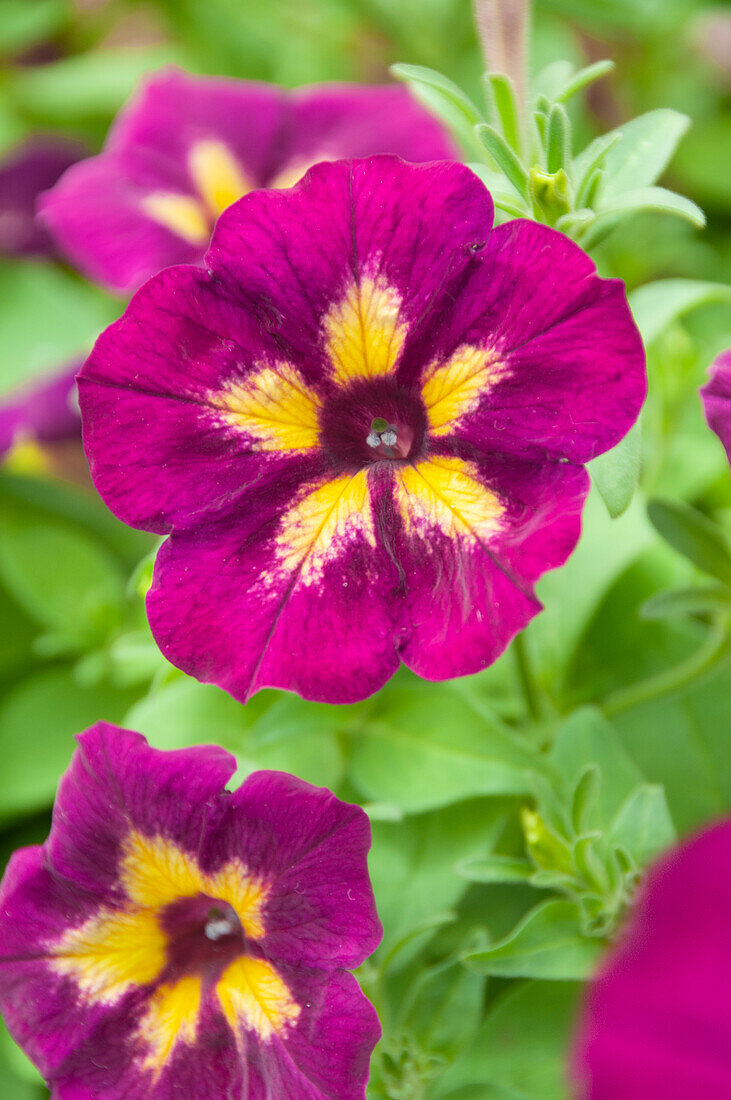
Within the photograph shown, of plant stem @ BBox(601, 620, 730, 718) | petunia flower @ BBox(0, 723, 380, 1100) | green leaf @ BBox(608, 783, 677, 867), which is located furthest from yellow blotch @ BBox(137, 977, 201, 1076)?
plant stem @ BBox(601, 620, 730, 718)

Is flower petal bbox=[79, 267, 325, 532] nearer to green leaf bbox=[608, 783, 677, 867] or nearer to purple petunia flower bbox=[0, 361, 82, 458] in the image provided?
green leaf bbox=[608, 783, 677, 867]

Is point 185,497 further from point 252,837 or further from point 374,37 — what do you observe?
point 374,37

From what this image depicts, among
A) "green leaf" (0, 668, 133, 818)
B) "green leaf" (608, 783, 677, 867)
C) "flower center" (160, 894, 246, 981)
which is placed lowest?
Result: "green leaf" (0, 668, 133, 818)

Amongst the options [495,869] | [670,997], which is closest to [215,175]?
[495,869]

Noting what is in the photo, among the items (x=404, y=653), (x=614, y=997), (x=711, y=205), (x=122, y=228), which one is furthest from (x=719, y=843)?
(x=711, y=205)

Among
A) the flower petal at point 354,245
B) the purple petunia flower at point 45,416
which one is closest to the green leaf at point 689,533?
the flower petal at point 354,245

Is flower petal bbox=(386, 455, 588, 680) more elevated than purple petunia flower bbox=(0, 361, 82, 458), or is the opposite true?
flower petal bbox=(386, 455, 588, 680)
